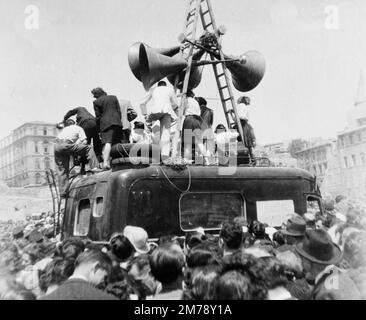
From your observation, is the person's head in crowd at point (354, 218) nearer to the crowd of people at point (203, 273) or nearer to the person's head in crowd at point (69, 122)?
the crowd of people at point (203, 273)

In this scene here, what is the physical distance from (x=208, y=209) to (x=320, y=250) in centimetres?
270

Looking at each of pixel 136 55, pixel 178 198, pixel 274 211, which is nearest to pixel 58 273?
pixel 178 198

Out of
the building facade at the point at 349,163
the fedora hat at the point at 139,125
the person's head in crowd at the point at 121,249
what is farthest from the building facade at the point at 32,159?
the person's head in crowd at the point at 121,249

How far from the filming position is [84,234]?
21.0 ft

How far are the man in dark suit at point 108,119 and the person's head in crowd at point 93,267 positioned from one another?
3.72 meters

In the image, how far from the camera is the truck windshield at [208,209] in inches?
237

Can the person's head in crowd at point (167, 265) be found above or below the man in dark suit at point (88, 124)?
below

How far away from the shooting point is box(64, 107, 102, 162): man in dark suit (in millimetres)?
7281

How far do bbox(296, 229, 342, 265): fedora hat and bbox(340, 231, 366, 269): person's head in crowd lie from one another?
0.44 feet

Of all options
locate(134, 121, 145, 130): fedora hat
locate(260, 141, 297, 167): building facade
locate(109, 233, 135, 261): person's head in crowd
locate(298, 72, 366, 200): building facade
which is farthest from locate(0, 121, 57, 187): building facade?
locate(109, 233, 135, 261): person's head in crowd

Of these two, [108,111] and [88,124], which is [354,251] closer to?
[108,111]

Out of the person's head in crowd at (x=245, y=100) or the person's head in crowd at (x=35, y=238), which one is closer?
the person's head in crowd at (x=35, y=238)

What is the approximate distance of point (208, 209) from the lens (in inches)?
244

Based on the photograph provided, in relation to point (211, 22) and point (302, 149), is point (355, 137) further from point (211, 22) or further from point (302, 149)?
point (211, 22)
